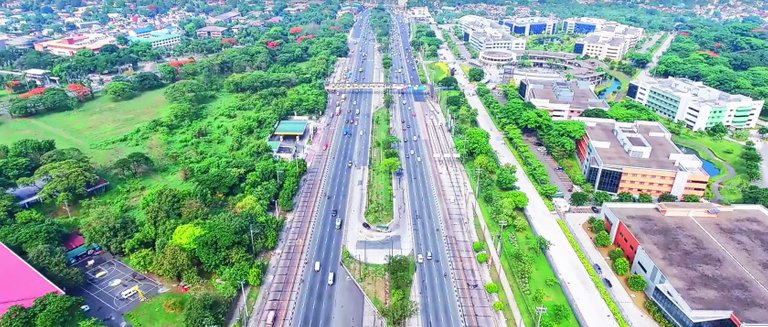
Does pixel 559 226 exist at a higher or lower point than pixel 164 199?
lower

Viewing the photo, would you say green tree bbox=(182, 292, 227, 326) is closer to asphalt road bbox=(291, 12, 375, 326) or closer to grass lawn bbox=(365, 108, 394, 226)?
asphalt road bbox=(291, 12, 375, 326)

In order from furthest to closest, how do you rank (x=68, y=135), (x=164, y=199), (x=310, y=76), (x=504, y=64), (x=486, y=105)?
(x=504, y=64)
(x=310, y=76)
(x=486, y=105)
(x=68, y=135)
(x=164, y=199)

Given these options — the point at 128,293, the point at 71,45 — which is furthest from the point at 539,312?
the point at 71,45

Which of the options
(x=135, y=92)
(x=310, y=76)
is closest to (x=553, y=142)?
(x=310, y=76)

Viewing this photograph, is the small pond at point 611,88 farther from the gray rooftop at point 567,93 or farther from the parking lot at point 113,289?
the parking lot at point 113,289

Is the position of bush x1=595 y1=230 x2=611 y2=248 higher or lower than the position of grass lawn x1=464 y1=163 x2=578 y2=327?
higher

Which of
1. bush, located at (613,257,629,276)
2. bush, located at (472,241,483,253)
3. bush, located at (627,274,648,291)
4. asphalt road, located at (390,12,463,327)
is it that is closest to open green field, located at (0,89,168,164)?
asphalt road, located at (390,12,463,327)

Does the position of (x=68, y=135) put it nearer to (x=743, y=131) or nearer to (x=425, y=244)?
(x=425, y=244)
